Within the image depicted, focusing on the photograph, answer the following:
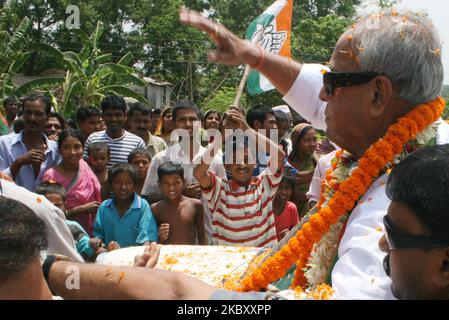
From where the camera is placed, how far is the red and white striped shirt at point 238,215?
173 inches

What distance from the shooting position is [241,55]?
212 cm

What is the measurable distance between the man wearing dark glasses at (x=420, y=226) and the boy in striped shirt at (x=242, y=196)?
297 centimetres

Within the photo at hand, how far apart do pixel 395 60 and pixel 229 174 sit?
3324 millimetres

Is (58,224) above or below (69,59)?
below

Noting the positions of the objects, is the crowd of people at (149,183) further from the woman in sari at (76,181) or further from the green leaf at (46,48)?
the green leaf at (46,48)

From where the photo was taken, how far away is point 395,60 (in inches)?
71.1

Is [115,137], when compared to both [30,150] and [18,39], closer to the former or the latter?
[30,150]

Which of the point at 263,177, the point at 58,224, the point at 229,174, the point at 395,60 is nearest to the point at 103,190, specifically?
the point at 229,174

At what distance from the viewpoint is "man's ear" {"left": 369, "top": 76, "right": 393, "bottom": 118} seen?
183cm

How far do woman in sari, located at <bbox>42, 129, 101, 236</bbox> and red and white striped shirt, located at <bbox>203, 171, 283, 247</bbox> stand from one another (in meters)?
1.01

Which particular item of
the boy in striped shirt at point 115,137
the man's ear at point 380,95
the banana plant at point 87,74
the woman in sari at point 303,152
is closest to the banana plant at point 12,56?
the banana plant at point 87,74

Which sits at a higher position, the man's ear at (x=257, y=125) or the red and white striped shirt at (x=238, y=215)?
the man's ear at (x=257, y=125)

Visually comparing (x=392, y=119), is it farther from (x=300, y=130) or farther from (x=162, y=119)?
(x=162, y=119)

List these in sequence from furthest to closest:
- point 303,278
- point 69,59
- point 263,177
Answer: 1. point 69,59
2. point 263,177
3. point 303,278
